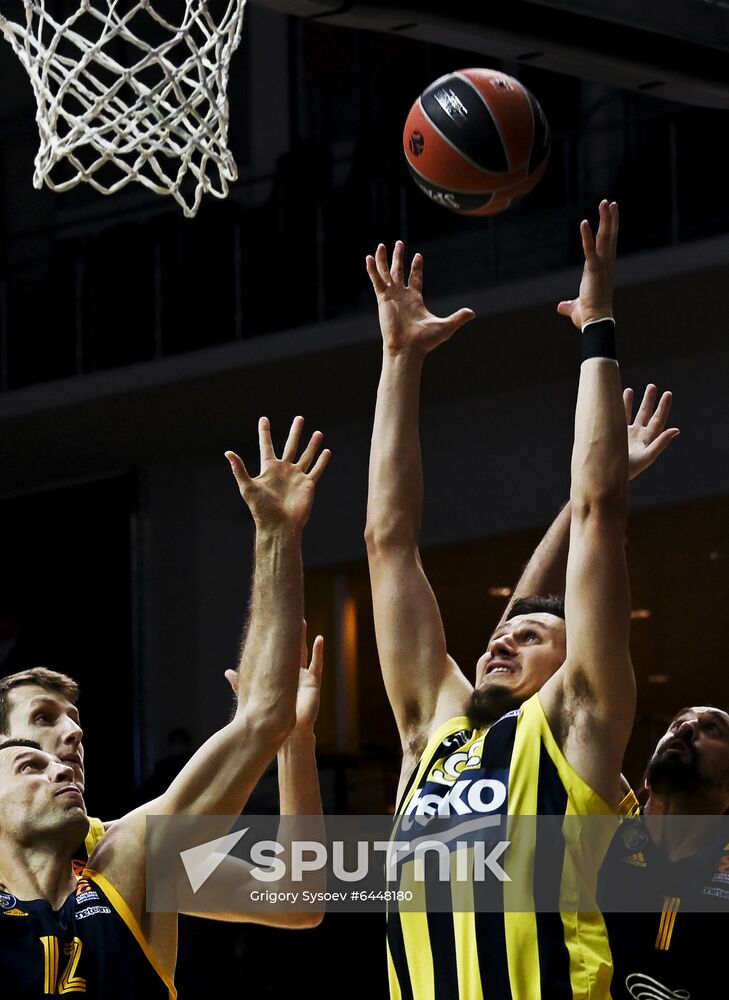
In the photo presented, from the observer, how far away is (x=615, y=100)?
9984 millimetres

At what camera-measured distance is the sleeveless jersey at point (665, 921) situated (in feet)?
12.6

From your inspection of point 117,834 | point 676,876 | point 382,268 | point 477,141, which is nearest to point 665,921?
point 676,876

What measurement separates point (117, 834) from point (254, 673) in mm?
446

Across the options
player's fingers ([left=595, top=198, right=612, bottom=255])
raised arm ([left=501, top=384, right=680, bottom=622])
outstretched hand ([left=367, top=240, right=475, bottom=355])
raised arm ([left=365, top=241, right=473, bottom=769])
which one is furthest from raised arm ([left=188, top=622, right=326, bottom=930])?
player's fingers ([left=595, top=198, right=612, bottom=255])

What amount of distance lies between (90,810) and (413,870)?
7767 mm

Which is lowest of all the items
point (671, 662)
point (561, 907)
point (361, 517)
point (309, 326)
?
point (561, 907)

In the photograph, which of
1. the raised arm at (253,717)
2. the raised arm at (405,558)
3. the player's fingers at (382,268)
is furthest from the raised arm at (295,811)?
the player's fingers at (382,268)

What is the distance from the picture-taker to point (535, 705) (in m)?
3.45

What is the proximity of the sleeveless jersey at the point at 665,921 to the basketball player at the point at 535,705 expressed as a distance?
0.57 metres

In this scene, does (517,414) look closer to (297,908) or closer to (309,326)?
(309,326)

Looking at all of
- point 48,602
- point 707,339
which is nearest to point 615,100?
point 707,339

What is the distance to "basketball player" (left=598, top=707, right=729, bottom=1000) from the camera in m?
3.86

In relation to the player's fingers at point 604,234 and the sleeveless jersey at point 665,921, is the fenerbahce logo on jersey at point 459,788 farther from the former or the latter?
the player's fingers at point 604,234

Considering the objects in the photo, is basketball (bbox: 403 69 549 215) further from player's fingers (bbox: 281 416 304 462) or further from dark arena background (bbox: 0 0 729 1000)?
dark arena background (bbox: 0 0 729 1000)
